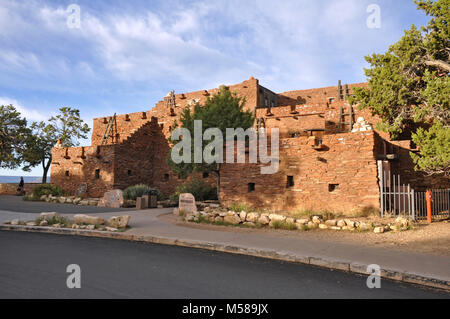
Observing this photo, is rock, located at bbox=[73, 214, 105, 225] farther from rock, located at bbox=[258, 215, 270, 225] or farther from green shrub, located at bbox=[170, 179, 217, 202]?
green shrub, located at bbox=[170, 179, 217, 202]

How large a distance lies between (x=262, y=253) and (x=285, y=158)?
304 inches

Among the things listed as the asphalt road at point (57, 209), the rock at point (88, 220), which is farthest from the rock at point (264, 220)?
the asphalt road at point (57, 209)

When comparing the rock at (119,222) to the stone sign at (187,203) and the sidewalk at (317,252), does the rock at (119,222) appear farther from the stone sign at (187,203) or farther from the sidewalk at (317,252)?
the stone sign at (187,203)

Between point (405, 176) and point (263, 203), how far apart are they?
7.85 meters

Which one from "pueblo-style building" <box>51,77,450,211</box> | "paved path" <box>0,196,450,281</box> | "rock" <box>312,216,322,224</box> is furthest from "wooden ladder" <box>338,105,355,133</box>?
"paved path" <box>0,196,450,281</box>

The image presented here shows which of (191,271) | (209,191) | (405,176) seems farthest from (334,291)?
(209,191)

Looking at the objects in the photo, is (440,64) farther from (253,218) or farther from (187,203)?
(187,203)

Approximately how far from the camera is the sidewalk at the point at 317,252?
571 cm

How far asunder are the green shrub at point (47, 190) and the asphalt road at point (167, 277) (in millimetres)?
18389

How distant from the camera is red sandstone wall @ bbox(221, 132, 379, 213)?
12.5 m

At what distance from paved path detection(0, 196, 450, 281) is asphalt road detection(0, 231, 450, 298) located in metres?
0.72

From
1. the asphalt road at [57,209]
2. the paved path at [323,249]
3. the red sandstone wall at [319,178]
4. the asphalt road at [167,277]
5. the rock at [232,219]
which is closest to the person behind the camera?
the asphalt road at [167,277]

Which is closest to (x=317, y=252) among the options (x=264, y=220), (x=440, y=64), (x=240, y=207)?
(x=264, y=220)

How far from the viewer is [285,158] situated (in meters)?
14.3
